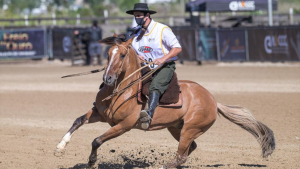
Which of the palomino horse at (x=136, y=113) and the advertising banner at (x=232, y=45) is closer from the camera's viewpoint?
the palomino horse at (x=136, y=113)

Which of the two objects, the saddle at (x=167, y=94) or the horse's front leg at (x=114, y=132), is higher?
the saddle at (x=167, y=94)

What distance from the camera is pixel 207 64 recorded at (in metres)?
23.2

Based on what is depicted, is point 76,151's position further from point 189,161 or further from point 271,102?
point 271,102

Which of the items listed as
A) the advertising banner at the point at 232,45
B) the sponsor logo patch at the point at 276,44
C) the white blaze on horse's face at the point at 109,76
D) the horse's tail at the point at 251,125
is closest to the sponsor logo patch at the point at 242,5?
the advertising banner at the point at 232,45

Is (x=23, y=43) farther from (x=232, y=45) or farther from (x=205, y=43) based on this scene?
(x=232, y=45)

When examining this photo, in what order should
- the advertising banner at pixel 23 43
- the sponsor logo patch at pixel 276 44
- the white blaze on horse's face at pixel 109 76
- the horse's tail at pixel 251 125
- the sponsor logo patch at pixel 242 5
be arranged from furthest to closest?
the sponsor logo patch at pixel 242 5 → the advertising banner at pixel 23 43 → the sponsor logo patch at pixel 276 44 → the horse's tail at pixel 251 125 → the white blaze on horse's face at pixel 109 76

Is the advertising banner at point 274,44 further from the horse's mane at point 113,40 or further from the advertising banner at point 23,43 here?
the horse's mane at point 113,40

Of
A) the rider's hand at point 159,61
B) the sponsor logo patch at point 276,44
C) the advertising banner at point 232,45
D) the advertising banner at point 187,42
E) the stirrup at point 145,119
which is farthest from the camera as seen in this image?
the advertising banner at point 187,42

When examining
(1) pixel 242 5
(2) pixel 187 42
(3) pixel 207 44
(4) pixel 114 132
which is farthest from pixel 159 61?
(1) pixel 242 5

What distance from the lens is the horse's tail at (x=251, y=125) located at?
7453mm

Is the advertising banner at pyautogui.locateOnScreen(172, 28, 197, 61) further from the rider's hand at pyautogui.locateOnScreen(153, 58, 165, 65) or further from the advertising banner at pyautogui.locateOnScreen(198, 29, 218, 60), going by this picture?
the rider's hand at pyautogui.locateOnScreen(153, 58, 165, 65)

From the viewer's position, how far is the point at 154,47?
22.1ft

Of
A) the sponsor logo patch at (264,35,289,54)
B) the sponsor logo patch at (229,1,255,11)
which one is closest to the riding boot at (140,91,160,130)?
the sponsor logo patch at (264,35,289,54)

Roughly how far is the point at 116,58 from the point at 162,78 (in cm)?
87
